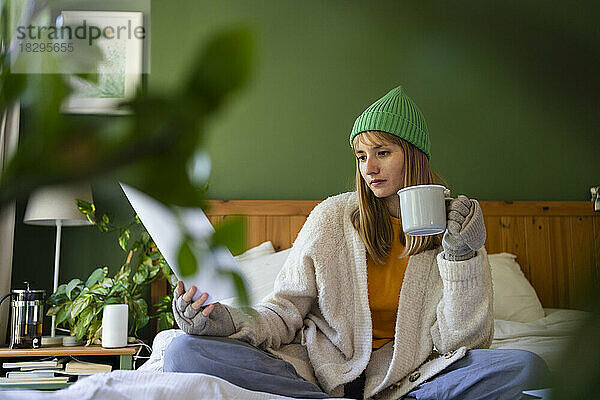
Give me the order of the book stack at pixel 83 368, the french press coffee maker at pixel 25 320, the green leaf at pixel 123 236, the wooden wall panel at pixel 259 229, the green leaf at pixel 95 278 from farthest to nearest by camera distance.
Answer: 1. the wooden wall panel at pixel 259 229
2. the green leaf at pixel 123 236
3. the green leaf at pixel 95 278
4. the french press coffee maker at pixel 25 320
5. the book stack at pixel 83 368

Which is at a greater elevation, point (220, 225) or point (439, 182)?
point (439, 182)

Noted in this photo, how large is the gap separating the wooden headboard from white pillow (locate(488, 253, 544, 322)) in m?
0.28

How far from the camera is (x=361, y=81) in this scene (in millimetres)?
3135

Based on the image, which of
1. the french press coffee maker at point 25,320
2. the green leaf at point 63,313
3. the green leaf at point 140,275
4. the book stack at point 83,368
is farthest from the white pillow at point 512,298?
the french press coffee maker at point 25,320

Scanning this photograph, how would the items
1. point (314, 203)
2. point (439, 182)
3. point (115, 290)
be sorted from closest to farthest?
point (439, 182) < point (115, 290) < point (314, 203)

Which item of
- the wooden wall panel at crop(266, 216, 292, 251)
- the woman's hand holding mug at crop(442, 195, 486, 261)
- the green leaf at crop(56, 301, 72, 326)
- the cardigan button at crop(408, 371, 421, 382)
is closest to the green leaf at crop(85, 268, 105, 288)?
the green leaf at crop(56, 301, 72, 326)

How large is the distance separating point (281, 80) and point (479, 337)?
6.43 ft

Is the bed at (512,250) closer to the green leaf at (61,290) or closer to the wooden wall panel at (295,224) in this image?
the wooden wall panel at (295,224)

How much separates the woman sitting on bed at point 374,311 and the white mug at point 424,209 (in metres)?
0.07

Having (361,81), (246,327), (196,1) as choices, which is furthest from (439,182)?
(196,1)

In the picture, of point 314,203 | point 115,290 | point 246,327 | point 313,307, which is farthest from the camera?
point 314,203

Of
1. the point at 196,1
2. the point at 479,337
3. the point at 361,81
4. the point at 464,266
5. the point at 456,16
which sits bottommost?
the point at 479,337

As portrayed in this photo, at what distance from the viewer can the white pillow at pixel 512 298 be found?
2.52 meters

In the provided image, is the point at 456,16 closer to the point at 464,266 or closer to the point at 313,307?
the point at 464,266
